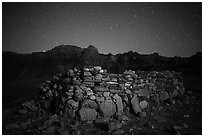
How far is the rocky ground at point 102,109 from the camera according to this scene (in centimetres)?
560

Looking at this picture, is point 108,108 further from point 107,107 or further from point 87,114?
point 87,114

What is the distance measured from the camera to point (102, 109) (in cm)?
641

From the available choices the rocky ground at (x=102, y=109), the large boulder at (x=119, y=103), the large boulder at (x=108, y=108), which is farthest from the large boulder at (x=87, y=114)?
the large boulder at (x=119, y=103)

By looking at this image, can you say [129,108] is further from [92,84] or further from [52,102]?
[52,102]

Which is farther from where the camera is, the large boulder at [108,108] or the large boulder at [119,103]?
the large boulder at [119,103]

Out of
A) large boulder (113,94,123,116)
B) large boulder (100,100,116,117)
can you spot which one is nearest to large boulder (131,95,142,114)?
large boulder (113,94,123,116)

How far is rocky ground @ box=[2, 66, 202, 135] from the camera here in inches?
221

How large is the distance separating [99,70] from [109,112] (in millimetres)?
2001

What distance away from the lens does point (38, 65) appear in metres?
31.1

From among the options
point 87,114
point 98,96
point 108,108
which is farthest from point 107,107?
point 87,114

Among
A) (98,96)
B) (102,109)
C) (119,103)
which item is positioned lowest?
(102,109)

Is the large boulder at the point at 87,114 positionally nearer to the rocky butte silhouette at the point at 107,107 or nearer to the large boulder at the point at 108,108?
the rocky butte silhouette at the point at 107,107

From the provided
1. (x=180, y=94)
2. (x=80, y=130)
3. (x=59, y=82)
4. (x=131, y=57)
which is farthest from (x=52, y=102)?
(x=131, y=57)

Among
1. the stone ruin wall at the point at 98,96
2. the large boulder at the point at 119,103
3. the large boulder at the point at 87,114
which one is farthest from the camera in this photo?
the large boulder at the point at 119,103
